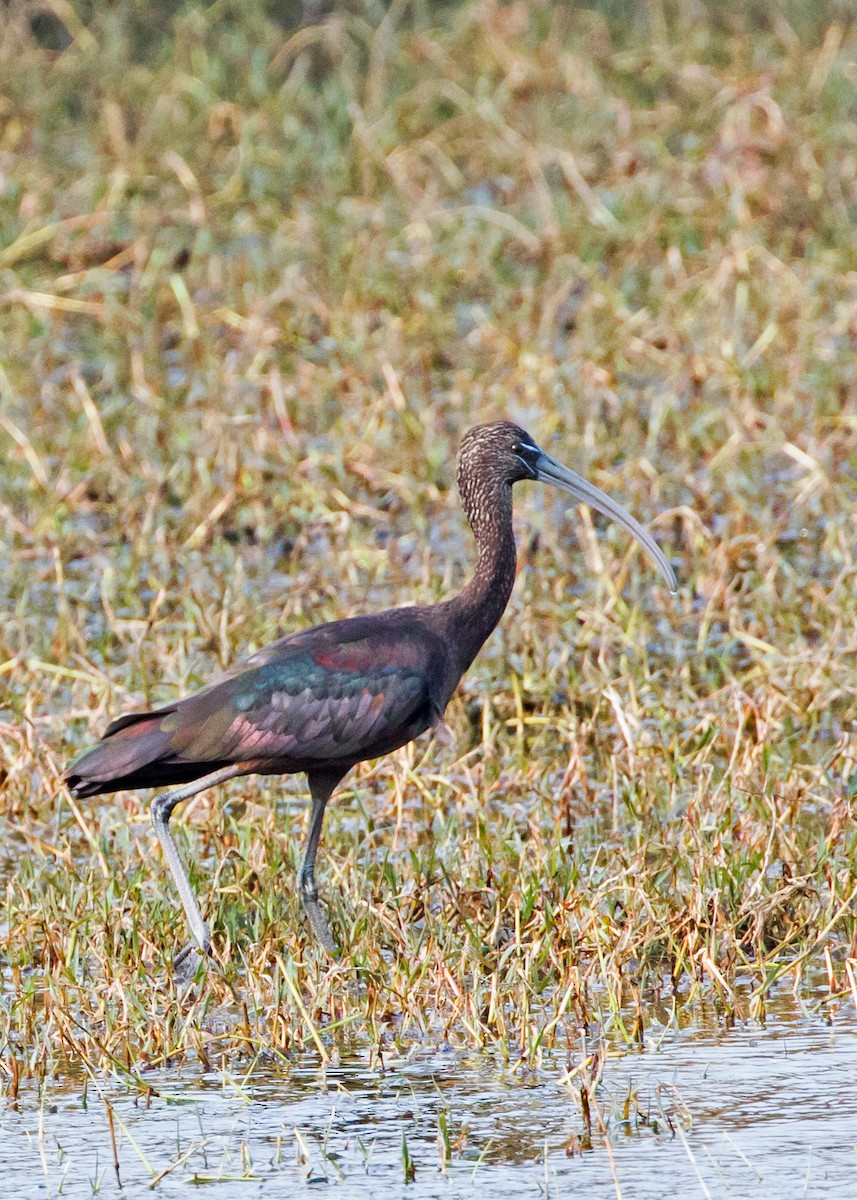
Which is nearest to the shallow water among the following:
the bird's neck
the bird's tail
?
the bird's tail

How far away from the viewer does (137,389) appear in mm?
9648

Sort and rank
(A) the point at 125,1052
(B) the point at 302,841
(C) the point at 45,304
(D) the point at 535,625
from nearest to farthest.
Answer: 1. (A) the point at 125,1052
2. (B) the point at 302,841
3. (D) the point at 535,625
4. (C) the point at 45,304

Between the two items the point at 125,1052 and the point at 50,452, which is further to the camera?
the point at 50,452

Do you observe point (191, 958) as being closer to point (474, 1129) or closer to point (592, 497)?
point (474, 1129)

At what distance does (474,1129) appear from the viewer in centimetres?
449

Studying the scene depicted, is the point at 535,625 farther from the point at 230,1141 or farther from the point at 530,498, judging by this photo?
the point at 230,1141

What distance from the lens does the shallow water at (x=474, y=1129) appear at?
4.26m

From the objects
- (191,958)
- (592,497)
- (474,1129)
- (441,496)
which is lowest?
(474,1129)

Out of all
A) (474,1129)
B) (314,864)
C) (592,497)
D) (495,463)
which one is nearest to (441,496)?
(592,497)

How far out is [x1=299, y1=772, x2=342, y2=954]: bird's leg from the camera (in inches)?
214

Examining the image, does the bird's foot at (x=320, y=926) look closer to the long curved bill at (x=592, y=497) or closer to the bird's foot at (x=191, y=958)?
the bird's foot at (x=191, y=958)

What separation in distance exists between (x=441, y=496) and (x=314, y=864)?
3072mm

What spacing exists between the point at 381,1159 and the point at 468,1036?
0.58 metres

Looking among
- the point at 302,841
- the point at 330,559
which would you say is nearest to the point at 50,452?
the point at 330,559
